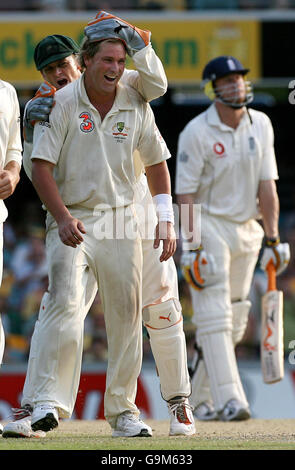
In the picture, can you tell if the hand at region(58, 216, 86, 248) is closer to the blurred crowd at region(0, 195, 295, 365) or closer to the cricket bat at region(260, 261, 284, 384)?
the cricket bat at region(260, 261, 284, 384)

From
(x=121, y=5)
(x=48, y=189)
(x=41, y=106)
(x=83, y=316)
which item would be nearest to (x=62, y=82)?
(x=41, y=106)

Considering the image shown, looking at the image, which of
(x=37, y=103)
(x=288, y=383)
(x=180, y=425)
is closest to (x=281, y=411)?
(x=288, y=383)

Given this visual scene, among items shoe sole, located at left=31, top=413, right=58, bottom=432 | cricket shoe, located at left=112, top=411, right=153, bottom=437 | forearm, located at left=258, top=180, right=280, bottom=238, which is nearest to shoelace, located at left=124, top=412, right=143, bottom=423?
cricket shoe, located at left=112, top=411, right=153, bottom=437

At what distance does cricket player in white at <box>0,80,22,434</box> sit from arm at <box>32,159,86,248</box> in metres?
0.31

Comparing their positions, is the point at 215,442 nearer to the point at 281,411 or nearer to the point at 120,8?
the point at 281,411

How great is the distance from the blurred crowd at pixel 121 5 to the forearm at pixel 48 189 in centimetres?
748

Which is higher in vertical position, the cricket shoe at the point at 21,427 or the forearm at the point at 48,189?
the forearm at the point at 48,189

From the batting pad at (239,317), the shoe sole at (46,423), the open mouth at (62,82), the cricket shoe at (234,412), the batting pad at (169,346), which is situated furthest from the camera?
the batting pad at (239,317)

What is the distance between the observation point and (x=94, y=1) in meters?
13.0

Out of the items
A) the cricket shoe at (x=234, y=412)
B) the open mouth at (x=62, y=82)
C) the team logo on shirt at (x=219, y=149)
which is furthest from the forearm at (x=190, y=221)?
the open mouth at (x=62, y=82)

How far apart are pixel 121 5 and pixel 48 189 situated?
773 cm

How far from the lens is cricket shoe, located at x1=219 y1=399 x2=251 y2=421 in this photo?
760cm

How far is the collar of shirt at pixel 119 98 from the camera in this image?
5746 mm

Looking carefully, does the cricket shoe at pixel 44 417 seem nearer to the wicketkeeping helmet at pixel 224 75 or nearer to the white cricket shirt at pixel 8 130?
the white cricket shirt at pixel 8 130
